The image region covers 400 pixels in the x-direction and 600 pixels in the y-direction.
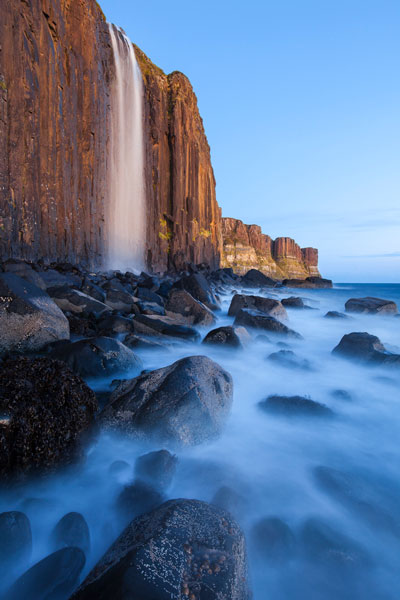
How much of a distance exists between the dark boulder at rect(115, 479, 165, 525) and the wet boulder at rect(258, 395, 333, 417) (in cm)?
143

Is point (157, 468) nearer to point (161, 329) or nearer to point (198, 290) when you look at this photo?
point (161, 329)

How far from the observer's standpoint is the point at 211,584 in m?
1.08

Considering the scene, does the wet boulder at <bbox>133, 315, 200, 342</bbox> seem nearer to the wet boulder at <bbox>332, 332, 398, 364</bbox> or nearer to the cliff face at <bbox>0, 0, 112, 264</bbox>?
the wet boulder at <bbox>332, 332, 398, 364</bbox>

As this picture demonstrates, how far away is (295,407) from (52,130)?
10.4 metres

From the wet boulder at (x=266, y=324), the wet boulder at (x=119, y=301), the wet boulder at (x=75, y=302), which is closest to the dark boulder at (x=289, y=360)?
the wet boulder at (x=266, y=324)

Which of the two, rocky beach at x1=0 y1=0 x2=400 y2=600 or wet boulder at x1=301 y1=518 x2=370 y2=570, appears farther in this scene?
wet boulder at x1=301 y1=518 x2=370 y2=570

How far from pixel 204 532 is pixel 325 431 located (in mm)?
1647

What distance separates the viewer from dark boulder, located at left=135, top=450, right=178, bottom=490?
6.05ft

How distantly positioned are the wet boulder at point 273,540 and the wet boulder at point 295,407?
127cm

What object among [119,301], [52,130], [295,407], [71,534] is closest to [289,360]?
[295,407]

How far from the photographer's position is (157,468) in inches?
74.4

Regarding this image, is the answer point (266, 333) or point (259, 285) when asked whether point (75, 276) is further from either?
point (259, 285)

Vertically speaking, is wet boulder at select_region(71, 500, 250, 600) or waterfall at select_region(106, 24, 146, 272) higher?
waterfall at select_region(106, 24, 146, 272)

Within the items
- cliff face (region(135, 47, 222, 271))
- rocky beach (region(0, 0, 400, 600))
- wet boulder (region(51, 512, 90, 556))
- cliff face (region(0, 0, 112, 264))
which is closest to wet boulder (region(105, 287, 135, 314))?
rocky beach (region(0, 0, 400, 600))
